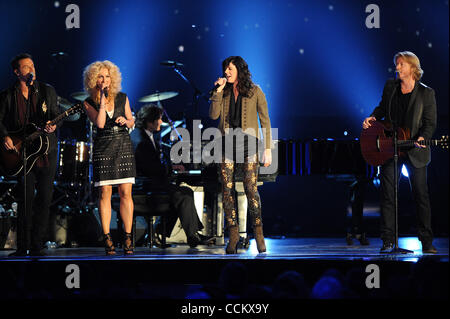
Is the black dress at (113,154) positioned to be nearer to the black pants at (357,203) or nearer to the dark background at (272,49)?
the black pants at (357,203)

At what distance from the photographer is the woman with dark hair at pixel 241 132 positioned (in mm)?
4613

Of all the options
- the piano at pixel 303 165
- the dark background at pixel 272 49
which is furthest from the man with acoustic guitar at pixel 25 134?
the dark background at pixel 272 49

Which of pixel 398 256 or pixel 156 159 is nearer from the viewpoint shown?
pixel 398 256

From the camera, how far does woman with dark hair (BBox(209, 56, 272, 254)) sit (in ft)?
15.1

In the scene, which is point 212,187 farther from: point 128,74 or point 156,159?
point 128,74

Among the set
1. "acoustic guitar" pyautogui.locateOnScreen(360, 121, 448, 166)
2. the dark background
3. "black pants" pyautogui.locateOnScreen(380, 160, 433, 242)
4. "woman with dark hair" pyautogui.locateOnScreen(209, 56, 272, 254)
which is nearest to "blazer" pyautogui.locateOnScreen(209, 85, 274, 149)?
"woman with dark hair" pyautogui.locateOnScreen(209, 56, 272, 254)

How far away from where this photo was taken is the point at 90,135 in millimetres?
6711

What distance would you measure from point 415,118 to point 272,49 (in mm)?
4397

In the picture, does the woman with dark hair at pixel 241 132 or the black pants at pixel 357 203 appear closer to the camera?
the woman with dark hair at pixel 241 132

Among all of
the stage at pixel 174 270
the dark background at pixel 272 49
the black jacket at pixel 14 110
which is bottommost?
the stage at pixel 174 270

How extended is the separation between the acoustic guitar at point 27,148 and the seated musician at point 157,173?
4.68ft

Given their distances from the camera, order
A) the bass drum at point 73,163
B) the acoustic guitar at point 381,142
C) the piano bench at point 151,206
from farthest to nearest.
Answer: the bass drum at point 73,163 → the piano bench at point 151,206 → the acoustic guitar at point 381,142
